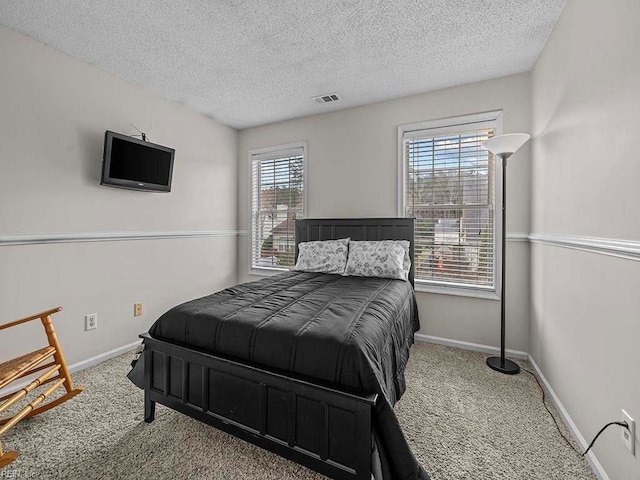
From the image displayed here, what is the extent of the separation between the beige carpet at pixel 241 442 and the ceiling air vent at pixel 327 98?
2853 millimetres

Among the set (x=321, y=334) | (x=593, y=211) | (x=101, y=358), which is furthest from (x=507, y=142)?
(x=101, y=358)

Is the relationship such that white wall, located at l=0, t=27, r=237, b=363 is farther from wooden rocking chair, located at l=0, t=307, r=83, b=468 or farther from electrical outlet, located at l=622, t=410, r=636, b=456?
electrical outlet, located at l=622, t=410, r=636, b=456

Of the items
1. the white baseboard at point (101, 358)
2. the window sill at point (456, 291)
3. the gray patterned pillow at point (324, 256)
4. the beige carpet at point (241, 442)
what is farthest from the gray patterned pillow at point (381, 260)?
the white baseboard at point (101, 358)

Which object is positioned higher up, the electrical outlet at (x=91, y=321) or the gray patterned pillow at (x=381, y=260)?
the gray patterned pillow at (x=381, y=260)

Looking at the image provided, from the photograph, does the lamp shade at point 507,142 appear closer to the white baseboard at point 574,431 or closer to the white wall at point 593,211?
the white wall at point 593,211

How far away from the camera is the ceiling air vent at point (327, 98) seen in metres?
3.11

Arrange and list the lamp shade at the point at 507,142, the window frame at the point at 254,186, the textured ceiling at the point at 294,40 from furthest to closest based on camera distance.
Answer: the window frame at the point at 254,186 < the lamp shade at the point at 507,142 < the textured ceiling at the point at 294,40

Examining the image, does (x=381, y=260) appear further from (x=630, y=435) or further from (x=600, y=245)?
(x=630, y=435)

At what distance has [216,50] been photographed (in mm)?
2326

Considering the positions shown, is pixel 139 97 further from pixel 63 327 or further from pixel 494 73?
pixel 494 73

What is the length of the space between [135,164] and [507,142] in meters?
3.22

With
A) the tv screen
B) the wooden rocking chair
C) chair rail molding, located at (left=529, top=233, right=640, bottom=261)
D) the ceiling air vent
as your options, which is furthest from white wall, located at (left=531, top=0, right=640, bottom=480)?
the tv screen

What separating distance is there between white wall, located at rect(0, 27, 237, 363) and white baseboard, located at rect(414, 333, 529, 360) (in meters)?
2.72

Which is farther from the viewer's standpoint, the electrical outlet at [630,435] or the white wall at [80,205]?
the white wall at [80,205]
